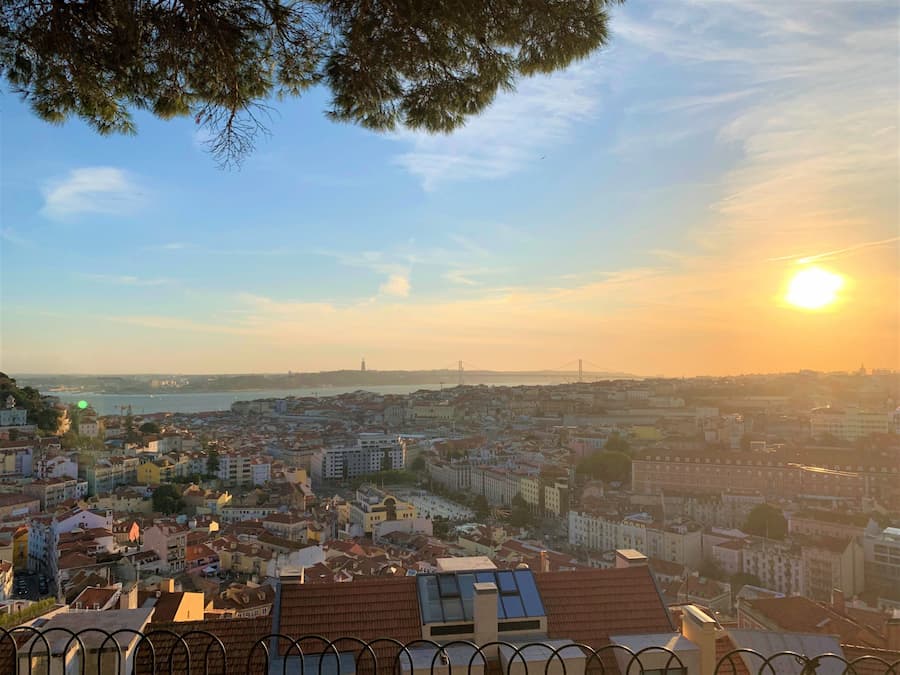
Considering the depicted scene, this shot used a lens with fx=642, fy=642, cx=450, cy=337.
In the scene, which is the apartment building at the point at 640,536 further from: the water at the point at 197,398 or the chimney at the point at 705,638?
the water at the point at 197,398

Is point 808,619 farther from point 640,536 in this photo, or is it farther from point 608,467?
point 608,467

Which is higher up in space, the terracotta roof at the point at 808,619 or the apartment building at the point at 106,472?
the terracotta roof at the point at 808,619

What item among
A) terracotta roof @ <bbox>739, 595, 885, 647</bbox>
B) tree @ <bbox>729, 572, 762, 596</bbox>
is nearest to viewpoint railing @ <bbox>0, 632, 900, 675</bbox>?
terracotta roof @ <bbox>739, 595, 885, 647</bbox>

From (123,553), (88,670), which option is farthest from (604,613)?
(123,553)

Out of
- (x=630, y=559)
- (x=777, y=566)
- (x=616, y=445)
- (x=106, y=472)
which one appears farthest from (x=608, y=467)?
(x=630, y=559)

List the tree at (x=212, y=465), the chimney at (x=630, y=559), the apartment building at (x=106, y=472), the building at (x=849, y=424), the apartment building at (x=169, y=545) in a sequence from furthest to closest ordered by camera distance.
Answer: the building at (x=849, y=424) → the tree at (x=212, y=465) → the apartment building at (x=106, y=472) → the apartment building at (x=169, y=545) → the chimney at (x=630, y=559)

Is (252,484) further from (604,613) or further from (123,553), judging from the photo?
(604,613)

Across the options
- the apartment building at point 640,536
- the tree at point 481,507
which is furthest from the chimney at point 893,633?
the tree at point 481,507
